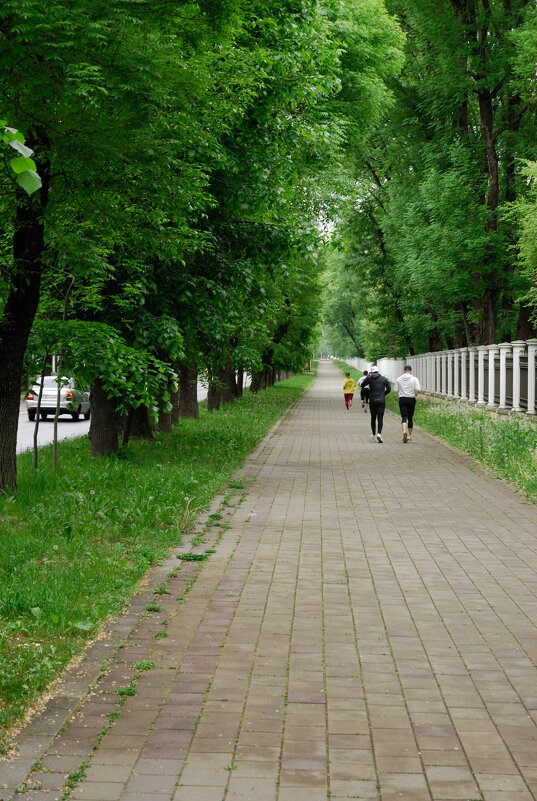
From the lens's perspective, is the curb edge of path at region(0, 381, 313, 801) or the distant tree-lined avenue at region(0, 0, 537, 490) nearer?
the curb edge of path at region(0, 381, 313, 801)

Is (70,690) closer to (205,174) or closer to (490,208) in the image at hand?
(205,174)

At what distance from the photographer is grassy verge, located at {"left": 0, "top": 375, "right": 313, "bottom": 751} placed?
17.6 ft

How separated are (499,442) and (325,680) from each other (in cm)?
1211

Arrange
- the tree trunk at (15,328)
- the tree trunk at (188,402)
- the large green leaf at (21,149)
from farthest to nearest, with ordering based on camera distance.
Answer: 1. the tree trunk at (188,402)
2. the tree trunk at (15,328)
3. the large green leaf at (21,149)

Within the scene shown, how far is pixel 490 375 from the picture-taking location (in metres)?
26.2

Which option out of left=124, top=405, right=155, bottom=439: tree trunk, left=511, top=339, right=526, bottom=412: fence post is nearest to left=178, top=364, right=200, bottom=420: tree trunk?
left=124, top=405, right=155, bottom=439: tree trunk

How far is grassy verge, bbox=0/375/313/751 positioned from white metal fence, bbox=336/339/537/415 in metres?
8.29

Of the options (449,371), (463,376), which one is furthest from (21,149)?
(449,371)

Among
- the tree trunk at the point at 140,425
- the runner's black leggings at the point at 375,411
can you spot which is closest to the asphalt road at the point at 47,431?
the tree trunk at the point at 140,425

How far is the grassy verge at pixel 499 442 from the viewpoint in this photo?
45.5 feet

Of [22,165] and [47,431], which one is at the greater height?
[22,165]

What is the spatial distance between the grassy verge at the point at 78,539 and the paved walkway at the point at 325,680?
0.31 m

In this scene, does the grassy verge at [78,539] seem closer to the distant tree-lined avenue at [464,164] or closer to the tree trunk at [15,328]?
the tree trunk at [15,328]

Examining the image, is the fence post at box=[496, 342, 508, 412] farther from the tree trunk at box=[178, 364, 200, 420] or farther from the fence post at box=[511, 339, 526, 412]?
the tree trunk at box=[178, 364, 200, 420]
